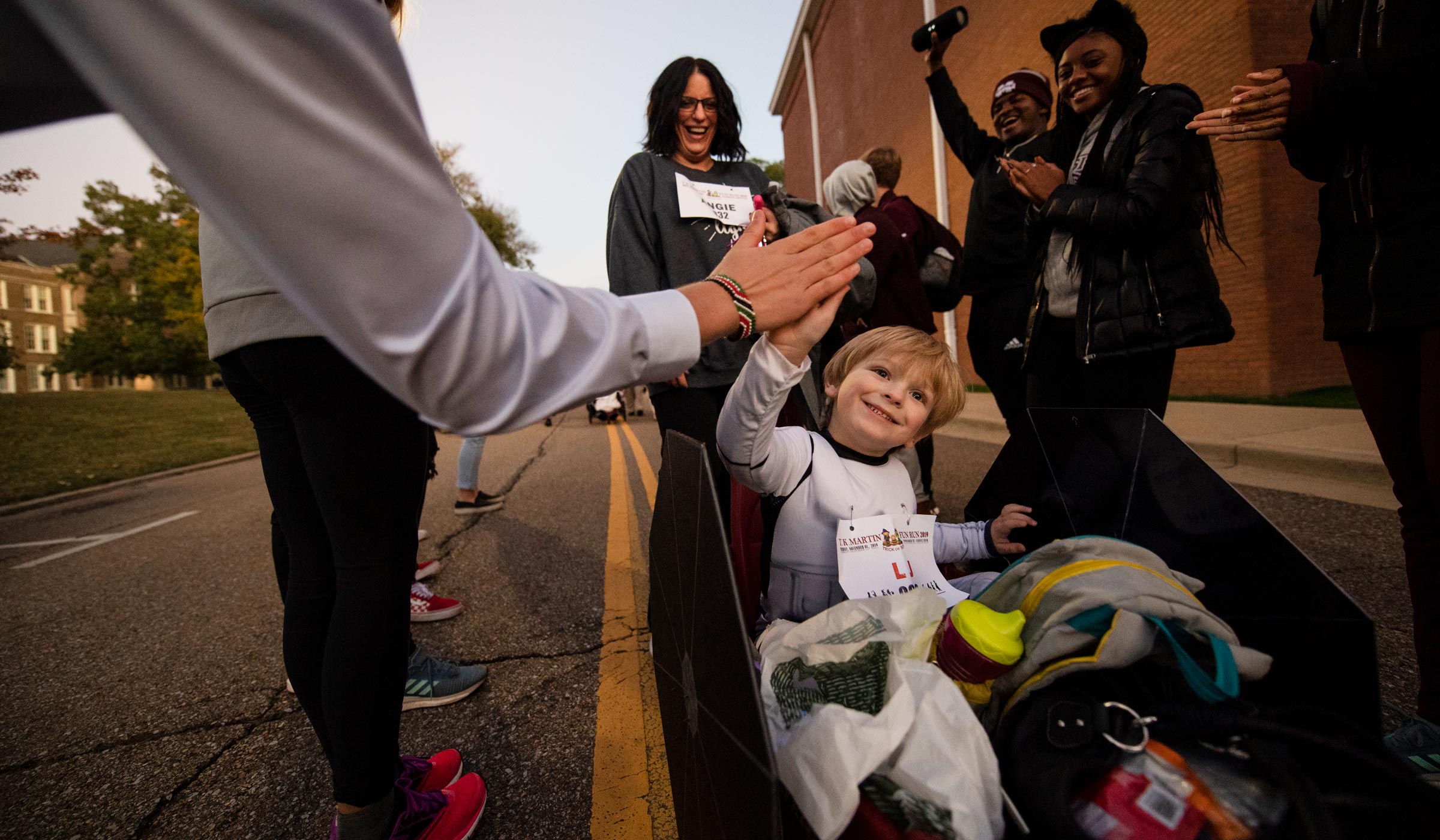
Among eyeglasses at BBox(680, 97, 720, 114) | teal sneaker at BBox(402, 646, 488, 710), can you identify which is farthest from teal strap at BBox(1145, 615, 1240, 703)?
eyeglasses at BBox(680, 97, 720, 114)

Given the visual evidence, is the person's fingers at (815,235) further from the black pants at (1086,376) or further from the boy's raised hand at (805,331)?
the black pants at (1086,376)

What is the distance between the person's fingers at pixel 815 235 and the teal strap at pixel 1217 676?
0.77 metres

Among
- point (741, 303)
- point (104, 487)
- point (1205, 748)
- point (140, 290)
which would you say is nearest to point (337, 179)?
point (741, 303)

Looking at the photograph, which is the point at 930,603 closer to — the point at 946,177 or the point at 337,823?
the point at 337,823

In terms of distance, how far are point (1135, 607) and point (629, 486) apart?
5.38 m

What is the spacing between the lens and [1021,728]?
81cm

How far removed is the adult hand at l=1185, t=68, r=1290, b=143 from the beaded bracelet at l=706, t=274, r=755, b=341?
4.64 feet

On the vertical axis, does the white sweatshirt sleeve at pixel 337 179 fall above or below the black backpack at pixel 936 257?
Answer: below

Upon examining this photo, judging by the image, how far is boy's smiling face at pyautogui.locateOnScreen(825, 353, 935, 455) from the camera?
165cm

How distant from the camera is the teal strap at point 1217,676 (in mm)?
796

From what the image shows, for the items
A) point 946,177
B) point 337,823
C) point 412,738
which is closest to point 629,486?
point 412,738

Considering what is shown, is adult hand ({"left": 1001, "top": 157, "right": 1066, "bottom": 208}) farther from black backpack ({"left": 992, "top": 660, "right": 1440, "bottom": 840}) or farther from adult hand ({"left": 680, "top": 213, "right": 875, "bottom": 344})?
black backpack ({"left": 992, "top": 660, "right": 1440, "bottom": 840})

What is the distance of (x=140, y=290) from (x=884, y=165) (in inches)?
1689

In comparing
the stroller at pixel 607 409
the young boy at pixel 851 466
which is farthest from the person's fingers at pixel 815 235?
the stroller at pixel 607 409
